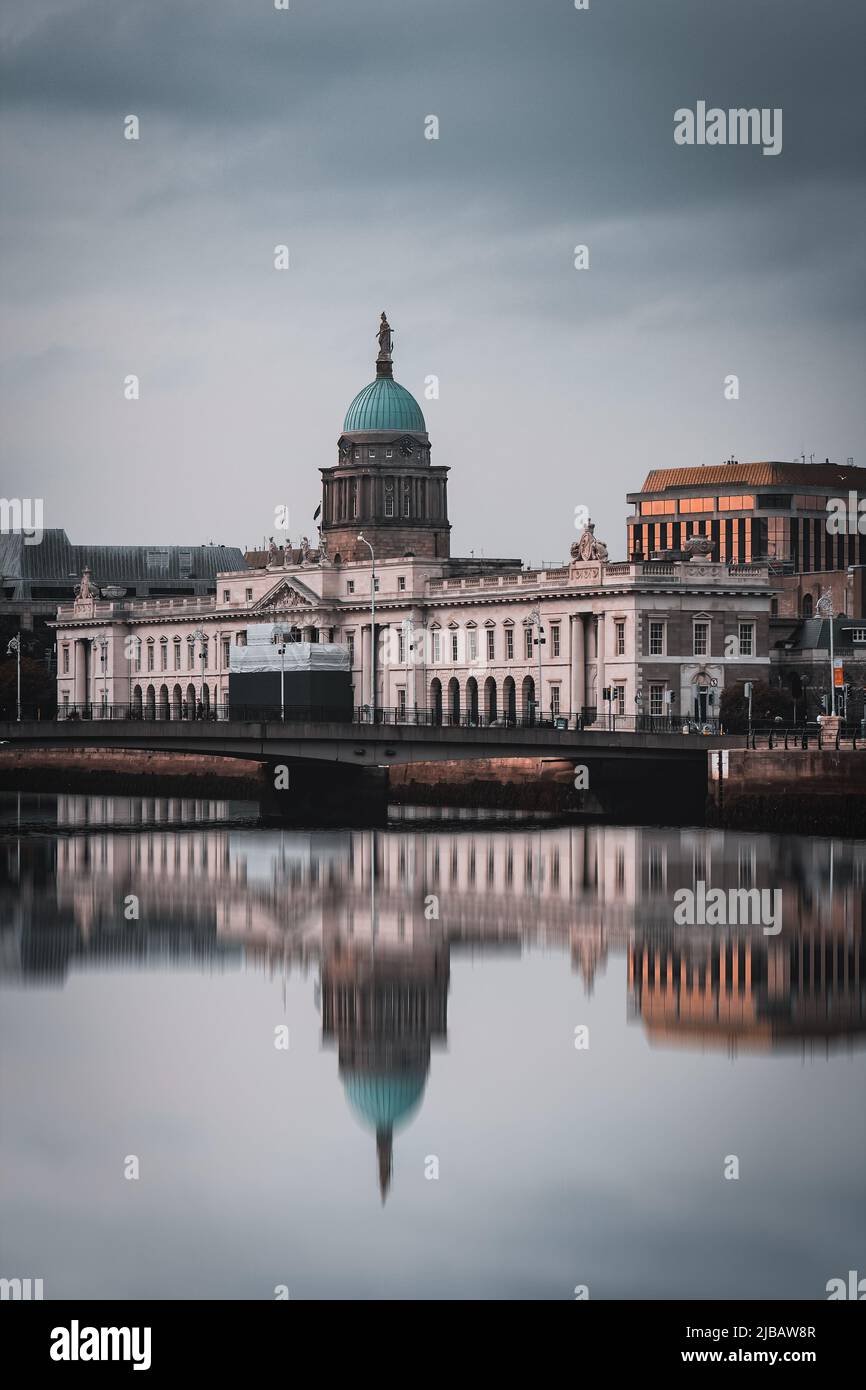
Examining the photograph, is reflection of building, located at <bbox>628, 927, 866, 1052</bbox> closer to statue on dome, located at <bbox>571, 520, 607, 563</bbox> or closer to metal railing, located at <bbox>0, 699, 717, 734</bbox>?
metal railing, located at <bbox>0, 699, 717, 734</bbox>

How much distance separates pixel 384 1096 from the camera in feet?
145

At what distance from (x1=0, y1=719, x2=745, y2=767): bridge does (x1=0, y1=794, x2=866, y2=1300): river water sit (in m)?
14.4

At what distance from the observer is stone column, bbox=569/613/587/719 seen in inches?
5418

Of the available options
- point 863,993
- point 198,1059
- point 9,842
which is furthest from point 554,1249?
point 9,842

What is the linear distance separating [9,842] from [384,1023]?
4341cm

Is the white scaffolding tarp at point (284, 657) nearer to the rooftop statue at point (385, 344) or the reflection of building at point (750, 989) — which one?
the rooftop statue at point (385, 344)

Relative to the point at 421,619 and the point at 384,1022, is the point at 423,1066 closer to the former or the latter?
the point at 384,1022

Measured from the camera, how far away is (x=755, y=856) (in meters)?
82.0

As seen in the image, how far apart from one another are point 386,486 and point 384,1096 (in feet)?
412

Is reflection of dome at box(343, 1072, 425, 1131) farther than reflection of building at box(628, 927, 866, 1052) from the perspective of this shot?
No

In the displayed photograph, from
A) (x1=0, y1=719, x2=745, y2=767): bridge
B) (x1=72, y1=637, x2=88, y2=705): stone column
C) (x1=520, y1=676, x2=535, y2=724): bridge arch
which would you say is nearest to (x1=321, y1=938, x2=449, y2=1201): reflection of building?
(x1=0, y1=719, x2=745, y2=767): bridge

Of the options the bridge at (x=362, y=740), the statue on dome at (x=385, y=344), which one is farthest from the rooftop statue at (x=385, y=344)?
the bridge at (x=362, y=740)
